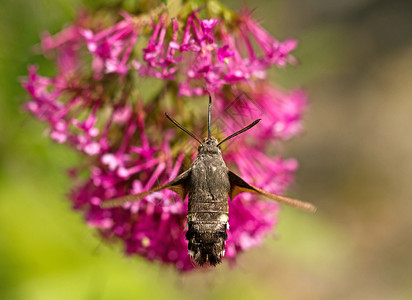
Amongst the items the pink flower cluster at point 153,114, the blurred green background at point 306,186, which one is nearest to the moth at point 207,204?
the pink flower cluster at point 153,114

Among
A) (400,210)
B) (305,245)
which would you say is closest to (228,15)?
(305,245)

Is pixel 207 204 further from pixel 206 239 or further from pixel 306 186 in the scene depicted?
pixel 306 186

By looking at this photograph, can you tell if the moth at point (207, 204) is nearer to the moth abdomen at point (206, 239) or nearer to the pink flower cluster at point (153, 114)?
the moth abdomen at point (206, 239)

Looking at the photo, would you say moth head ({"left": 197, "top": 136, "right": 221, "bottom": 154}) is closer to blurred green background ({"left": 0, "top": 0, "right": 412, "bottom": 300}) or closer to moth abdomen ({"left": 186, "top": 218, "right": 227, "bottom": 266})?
moth abdomen ({"left": 186, "top": 218, "right": 227, "bottom": 266})

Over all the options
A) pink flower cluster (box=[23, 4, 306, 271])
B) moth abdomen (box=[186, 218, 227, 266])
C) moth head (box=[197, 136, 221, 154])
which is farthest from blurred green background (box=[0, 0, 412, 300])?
moth abdomen (box=[186, 218, 227, 266])

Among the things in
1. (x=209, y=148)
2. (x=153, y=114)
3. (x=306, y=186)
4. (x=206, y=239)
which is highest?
(x=306, y=186)

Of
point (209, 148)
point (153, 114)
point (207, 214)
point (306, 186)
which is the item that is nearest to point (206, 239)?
point (207, 214)
